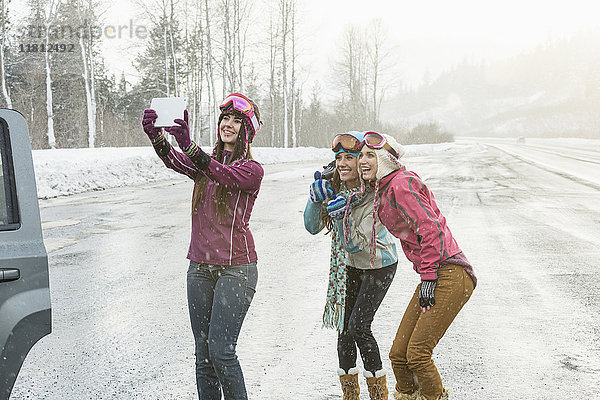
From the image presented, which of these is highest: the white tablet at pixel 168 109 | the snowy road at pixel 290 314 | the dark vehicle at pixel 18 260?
the white tablet at pixel 168 109

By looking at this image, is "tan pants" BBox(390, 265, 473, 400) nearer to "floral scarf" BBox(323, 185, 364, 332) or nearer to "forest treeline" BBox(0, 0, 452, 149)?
"floral scarf" BBox(323, 185, 364, 332)

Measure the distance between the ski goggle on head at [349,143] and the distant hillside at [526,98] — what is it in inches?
4196

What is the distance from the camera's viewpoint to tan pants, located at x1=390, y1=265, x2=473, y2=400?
2.96 m

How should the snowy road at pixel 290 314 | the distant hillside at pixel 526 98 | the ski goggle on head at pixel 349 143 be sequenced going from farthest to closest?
the distant hillside at pixel 526 98
the snowy road at pixel 290 314
the ski goggle on head at pixel 349 143

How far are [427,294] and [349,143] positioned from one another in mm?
984

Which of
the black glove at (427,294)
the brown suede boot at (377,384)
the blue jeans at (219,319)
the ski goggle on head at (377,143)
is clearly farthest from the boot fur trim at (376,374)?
the ski goggle on head at (377,143)

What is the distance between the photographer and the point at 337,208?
10.6 feet

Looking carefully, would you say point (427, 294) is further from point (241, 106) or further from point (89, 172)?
point (89, 172)

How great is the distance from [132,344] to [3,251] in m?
2.45

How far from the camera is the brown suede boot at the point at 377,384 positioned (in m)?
3.25

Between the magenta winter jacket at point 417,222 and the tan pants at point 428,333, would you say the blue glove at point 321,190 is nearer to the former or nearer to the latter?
the magenta winter jacket at point 417,222

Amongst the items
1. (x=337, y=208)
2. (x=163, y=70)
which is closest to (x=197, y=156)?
(x=337, y=208)

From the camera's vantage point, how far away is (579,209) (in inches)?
480

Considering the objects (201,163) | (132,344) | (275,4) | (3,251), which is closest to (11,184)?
(3,251)
